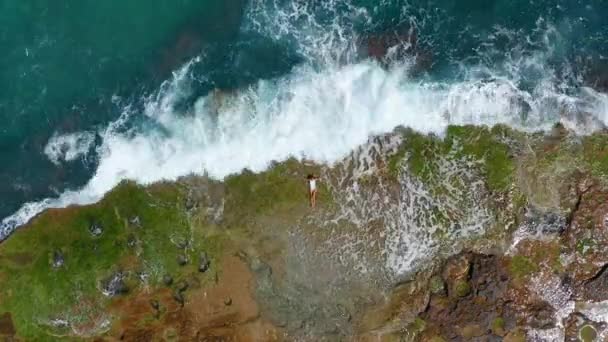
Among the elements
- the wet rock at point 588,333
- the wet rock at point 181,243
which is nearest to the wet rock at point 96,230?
the wet rock at point 181,243

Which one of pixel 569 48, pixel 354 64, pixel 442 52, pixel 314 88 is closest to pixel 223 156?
pixel 314 88

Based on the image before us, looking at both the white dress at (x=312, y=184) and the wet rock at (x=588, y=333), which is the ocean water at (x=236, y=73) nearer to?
the white dress at (x=312, y=184)

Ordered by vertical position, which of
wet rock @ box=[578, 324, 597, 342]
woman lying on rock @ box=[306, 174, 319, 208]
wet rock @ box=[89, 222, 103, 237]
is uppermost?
woman lying on rock @ box=[306, 174, 319, 208]

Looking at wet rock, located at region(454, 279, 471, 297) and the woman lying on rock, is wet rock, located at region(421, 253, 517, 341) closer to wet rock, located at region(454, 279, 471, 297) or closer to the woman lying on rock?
wet rock, located at region(454, 279, 471, 297)

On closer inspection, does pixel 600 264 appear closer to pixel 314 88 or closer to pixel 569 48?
pixel 569 48

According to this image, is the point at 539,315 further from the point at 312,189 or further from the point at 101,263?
the point at 101,263

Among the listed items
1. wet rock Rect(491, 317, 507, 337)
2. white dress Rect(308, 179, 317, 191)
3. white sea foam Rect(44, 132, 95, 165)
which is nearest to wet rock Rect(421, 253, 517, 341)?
wet rock Rect(491, 317, 507, 337)
